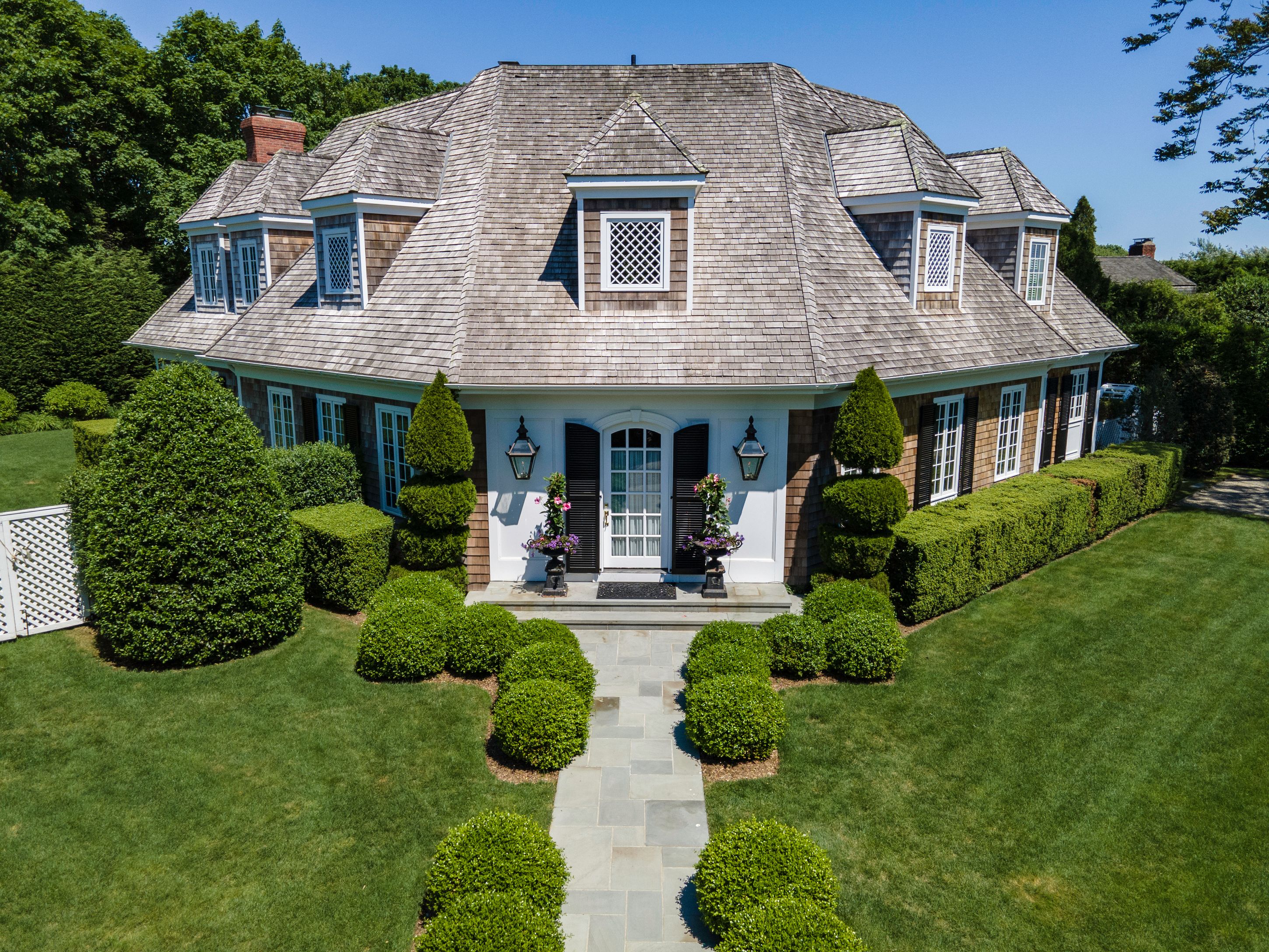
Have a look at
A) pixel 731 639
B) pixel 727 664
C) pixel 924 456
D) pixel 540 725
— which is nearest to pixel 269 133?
pixel 924 456

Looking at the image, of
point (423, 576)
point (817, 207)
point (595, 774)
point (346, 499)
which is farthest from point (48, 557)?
point (817, 207)

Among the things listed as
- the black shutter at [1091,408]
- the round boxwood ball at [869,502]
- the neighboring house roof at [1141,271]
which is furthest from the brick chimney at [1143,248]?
the round boxwood ball at [869,502]

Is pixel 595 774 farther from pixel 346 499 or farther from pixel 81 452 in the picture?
A: pixel 81 452

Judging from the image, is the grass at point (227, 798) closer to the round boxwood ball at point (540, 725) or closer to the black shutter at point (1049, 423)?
the round boxwood ball at point (540, 725)

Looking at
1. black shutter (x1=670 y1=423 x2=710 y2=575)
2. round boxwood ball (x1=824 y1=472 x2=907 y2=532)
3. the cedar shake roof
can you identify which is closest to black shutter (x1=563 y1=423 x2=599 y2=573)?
the cedar shake roof

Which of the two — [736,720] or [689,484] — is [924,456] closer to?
[689,484]

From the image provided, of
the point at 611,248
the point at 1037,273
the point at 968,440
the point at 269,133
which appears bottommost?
the point at 968,440
